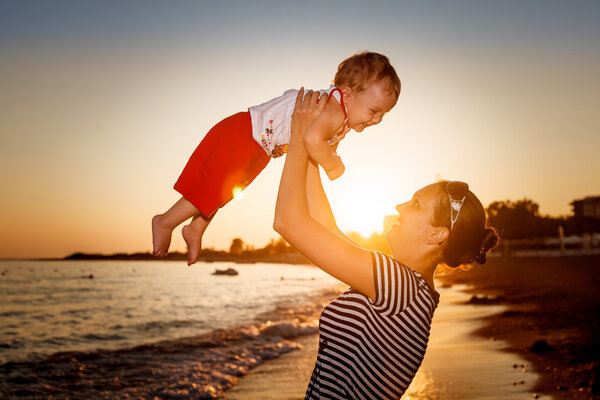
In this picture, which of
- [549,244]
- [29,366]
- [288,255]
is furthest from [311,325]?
[288,255]

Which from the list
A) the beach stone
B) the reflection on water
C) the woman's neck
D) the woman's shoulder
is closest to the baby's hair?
the woman's neck

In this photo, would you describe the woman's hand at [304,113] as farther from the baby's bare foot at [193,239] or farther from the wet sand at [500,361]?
the wet sand at [500,361]

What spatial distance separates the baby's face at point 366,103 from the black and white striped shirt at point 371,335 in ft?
2.95

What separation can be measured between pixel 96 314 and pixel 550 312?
2372cm

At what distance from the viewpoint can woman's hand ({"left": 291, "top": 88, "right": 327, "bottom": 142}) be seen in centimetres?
197

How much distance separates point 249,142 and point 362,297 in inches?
40.9

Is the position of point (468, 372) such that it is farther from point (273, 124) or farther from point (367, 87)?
point (273, 124)

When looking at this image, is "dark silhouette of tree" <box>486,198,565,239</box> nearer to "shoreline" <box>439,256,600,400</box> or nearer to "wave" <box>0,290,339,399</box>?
"shoreline" <box>439,256,600,400</box>

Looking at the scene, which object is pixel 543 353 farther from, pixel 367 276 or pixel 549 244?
pixel 549 244

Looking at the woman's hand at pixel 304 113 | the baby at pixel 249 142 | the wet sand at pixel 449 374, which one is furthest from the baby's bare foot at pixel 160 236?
the wet sand at pixel 449 374

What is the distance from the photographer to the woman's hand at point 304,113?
6.48 feet

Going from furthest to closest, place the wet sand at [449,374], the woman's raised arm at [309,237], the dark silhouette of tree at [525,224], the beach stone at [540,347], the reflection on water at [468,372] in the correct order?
the dark silhouette of tree at [525,224], the beach stone at [540,347], the wet sand at [449,374], the reflection on water at [468,372], the woman's raised arm at [309,237]

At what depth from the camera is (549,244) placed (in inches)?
2362

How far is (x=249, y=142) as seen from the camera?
242 cm
